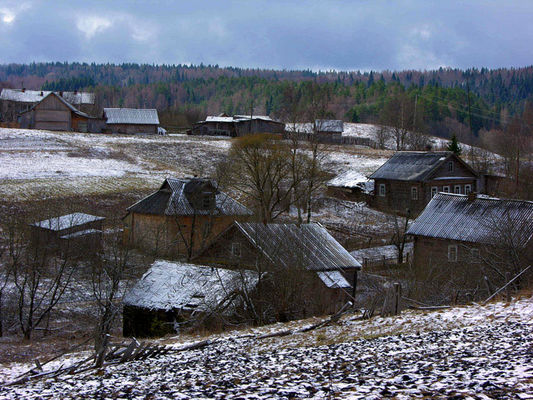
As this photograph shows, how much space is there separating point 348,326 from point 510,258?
9.14 m

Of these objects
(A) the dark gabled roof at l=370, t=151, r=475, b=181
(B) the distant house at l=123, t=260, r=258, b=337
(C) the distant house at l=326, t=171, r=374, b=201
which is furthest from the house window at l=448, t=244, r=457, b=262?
(C) the distant house at l=326, t=171, r=374, b=201

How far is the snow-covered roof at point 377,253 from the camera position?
1575 inches

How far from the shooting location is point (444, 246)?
3484cm

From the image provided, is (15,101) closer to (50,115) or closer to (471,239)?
(50,115)

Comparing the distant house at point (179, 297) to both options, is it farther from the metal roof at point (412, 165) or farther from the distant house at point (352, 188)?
the distant house at point (352, 188)

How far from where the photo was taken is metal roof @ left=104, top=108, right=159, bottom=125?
303 ft

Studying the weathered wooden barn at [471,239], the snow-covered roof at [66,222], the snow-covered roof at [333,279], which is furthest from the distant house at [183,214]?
the snow-covered roof at [333,279]

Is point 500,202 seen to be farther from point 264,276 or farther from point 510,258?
point 264,276

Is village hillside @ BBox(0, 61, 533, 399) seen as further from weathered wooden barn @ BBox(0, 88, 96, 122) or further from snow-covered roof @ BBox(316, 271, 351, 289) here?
weathered wooden barn @ BBox(0, 88, 96, 122)

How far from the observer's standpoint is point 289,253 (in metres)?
Result: 25.6

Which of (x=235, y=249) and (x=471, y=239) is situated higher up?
(x=471, y=239)

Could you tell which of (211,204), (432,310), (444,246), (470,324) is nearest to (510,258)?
(432,310)

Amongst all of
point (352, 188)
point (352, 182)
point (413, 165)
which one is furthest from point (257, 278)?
point (352, 182)

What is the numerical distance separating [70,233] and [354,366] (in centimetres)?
2414
